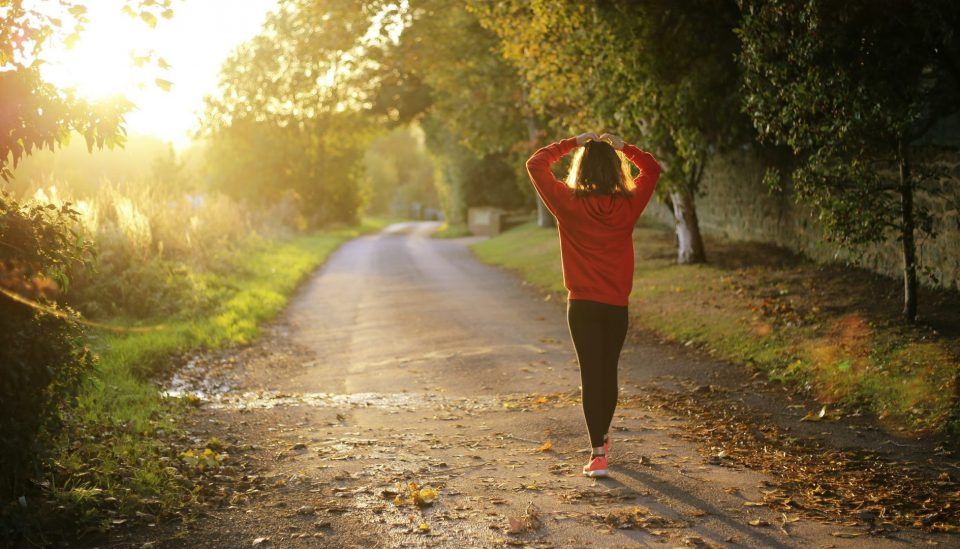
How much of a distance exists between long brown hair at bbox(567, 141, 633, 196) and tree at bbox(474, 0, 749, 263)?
9.05m

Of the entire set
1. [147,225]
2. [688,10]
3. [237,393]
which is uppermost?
[688,10]

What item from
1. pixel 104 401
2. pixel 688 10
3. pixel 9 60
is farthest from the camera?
pixel 688 10

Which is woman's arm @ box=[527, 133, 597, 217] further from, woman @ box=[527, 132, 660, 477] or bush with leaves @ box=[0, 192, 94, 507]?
bush with leaves @ box=[0, 192, 94, 507]

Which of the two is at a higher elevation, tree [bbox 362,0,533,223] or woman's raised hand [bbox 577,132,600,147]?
tree [bbox 362,0,533,223]

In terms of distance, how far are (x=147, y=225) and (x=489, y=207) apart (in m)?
30.7

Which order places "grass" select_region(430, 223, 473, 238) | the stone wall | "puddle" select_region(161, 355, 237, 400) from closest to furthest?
1. "puddle" select_region(161, 355, 237, 400)
2. the stone wall
3. "grass" select_region(430, 223, 473, 238)

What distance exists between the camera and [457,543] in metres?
5.12

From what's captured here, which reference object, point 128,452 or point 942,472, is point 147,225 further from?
point 942,472

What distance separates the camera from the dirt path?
5.31 m

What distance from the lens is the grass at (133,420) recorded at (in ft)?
A: 19.4

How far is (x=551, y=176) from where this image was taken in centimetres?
639

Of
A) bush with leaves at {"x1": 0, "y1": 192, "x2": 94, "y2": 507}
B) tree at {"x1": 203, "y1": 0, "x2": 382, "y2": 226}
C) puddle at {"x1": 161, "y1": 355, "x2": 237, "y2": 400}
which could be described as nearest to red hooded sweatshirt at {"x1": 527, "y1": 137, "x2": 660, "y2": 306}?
bush with leaves at {"x1": 0, "y1": 192, "x2": 94, "y2": 507}

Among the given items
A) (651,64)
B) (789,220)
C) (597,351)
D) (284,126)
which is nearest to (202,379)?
(597,351)

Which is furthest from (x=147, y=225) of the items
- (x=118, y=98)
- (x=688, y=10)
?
(x=118, y=98)
